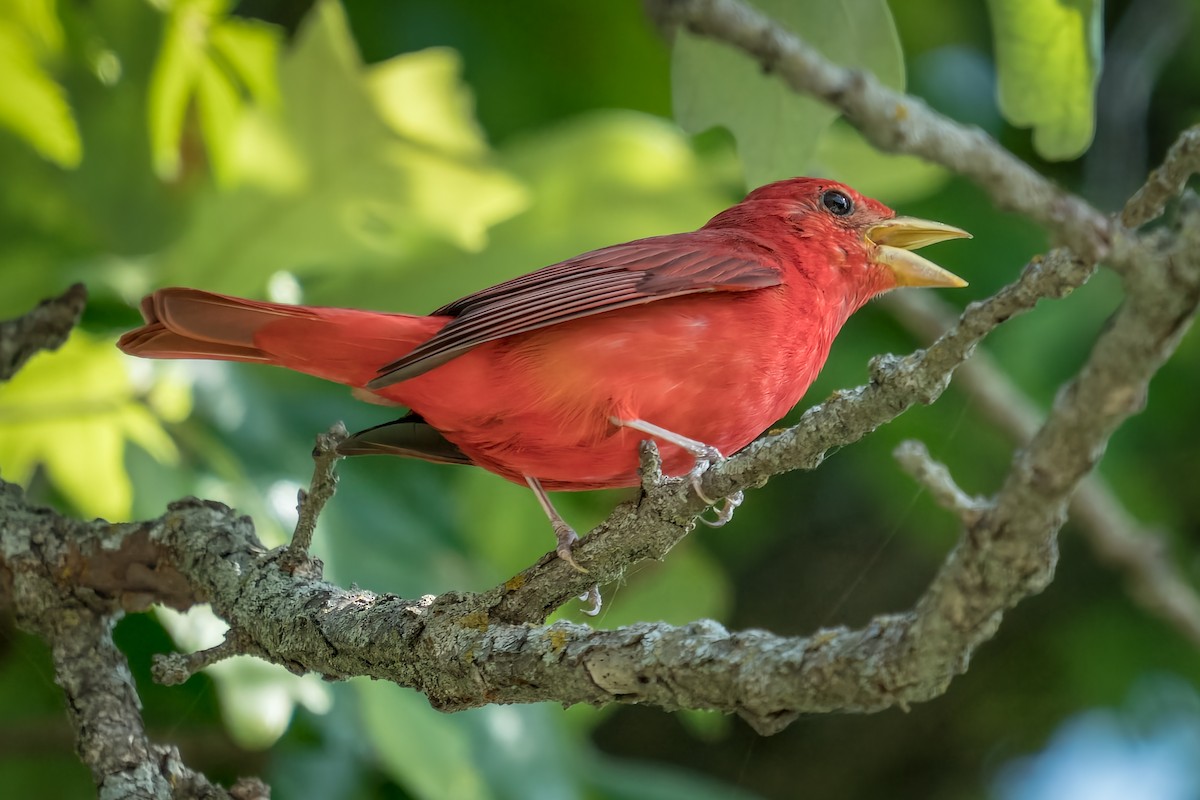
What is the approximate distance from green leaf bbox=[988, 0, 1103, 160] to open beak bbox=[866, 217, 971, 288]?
55 centimetres

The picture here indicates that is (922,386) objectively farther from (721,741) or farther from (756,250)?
(721,741)

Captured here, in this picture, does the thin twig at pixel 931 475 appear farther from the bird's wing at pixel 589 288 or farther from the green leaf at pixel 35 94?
the green leaf at pixel 35 94

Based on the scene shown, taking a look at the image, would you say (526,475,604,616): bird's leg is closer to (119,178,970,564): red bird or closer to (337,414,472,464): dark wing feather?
(119,178,970,564): red bird

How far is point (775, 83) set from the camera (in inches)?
122

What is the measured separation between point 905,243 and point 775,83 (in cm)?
83

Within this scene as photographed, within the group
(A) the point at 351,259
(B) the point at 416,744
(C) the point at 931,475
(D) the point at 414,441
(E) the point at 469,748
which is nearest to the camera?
(C) the point at 931,475

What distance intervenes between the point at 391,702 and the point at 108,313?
1.39 metres

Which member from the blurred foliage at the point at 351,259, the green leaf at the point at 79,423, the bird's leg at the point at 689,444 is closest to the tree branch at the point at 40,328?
the blurred foliage at the point at 351,259

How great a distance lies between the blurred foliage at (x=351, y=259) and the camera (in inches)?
152

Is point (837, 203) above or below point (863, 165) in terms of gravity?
below

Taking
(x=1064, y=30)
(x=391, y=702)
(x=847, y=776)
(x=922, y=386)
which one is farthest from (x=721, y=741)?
(x=922, y=386)

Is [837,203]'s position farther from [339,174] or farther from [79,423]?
[79,423]

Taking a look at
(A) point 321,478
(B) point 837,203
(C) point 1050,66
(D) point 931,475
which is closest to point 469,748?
(A) point 321,478

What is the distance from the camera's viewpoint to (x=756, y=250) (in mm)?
→ 3578
